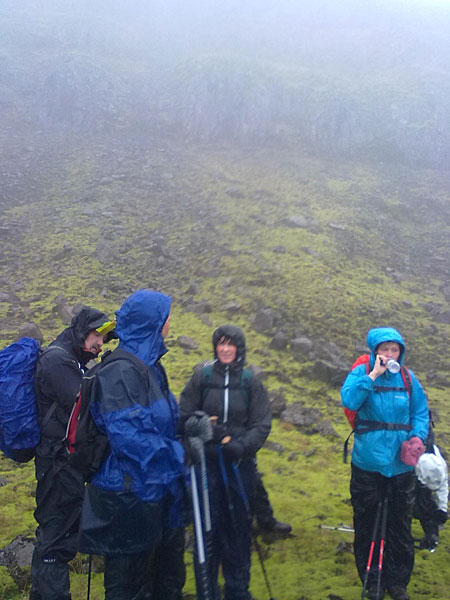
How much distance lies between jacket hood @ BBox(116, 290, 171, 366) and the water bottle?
7.60ft

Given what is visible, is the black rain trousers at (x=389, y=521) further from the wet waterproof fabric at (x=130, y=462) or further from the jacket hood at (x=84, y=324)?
the jacket hood at (x=84, y=324)

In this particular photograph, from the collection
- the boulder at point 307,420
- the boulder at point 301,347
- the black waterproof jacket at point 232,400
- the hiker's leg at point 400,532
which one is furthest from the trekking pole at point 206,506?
the boulder at point 301,347

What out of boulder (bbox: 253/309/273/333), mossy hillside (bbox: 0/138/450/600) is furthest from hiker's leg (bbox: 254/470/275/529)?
boulder (bbox: 253/309/273/333)

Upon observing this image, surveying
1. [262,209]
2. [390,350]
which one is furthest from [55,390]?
[262,209]

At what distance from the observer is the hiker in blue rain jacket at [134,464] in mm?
3289

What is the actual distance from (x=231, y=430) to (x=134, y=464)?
3.88 ft

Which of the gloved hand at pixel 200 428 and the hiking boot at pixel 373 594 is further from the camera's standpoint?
the hiking boot at pixel 373 594

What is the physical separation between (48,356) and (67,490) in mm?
1211

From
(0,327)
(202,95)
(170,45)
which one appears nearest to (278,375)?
(0,327)

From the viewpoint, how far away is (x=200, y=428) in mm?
3951

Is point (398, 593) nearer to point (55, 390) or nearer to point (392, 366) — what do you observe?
point (392, 366)

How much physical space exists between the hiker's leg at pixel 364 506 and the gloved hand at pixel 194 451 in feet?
6.29

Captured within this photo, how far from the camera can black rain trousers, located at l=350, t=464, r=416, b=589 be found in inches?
186

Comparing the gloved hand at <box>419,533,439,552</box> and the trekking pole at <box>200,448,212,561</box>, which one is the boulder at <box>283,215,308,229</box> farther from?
the trekking pole at <box>200,448,212,561</box>
